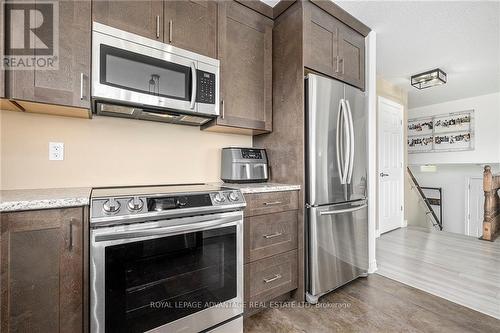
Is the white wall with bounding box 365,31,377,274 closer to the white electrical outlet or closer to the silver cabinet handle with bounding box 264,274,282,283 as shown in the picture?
the silver cabinet handle with bounding box 264,274,282,283

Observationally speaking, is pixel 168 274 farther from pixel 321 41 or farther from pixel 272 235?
pixel 321 41

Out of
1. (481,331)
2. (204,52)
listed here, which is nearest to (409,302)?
(481,331)

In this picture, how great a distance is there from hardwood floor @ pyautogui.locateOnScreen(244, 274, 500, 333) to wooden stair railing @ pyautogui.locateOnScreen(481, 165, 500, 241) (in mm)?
2517

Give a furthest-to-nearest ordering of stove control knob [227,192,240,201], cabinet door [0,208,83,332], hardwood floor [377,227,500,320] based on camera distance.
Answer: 1. hardwood floor [377,227,500,320]
2. stove control knob [227,192,240,201]
3. cabinet door [0,208,83,332]

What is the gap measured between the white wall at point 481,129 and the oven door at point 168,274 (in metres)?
5.77

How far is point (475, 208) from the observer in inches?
204

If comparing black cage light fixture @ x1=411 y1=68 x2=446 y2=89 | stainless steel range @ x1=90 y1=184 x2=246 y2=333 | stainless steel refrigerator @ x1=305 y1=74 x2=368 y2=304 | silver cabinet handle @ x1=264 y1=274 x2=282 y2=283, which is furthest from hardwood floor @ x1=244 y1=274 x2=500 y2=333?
black cage light fixture @ x1=411 y1=68 x2=446 y2=89

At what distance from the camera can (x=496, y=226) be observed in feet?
12.8

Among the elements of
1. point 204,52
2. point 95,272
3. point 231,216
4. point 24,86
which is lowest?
point 95,272

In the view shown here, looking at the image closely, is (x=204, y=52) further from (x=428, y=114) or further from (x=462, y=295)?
(x=428, y=114)

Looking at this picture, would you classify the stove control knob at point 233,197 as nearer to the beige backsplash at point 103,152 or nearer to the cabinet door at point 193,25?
the beige backsplash at point 103,152

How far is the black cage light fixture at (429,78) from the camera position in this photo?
3486mm

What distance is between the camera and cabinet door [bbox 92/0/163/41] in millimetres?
1420

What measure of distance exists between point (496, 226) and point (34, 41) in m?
5.92
